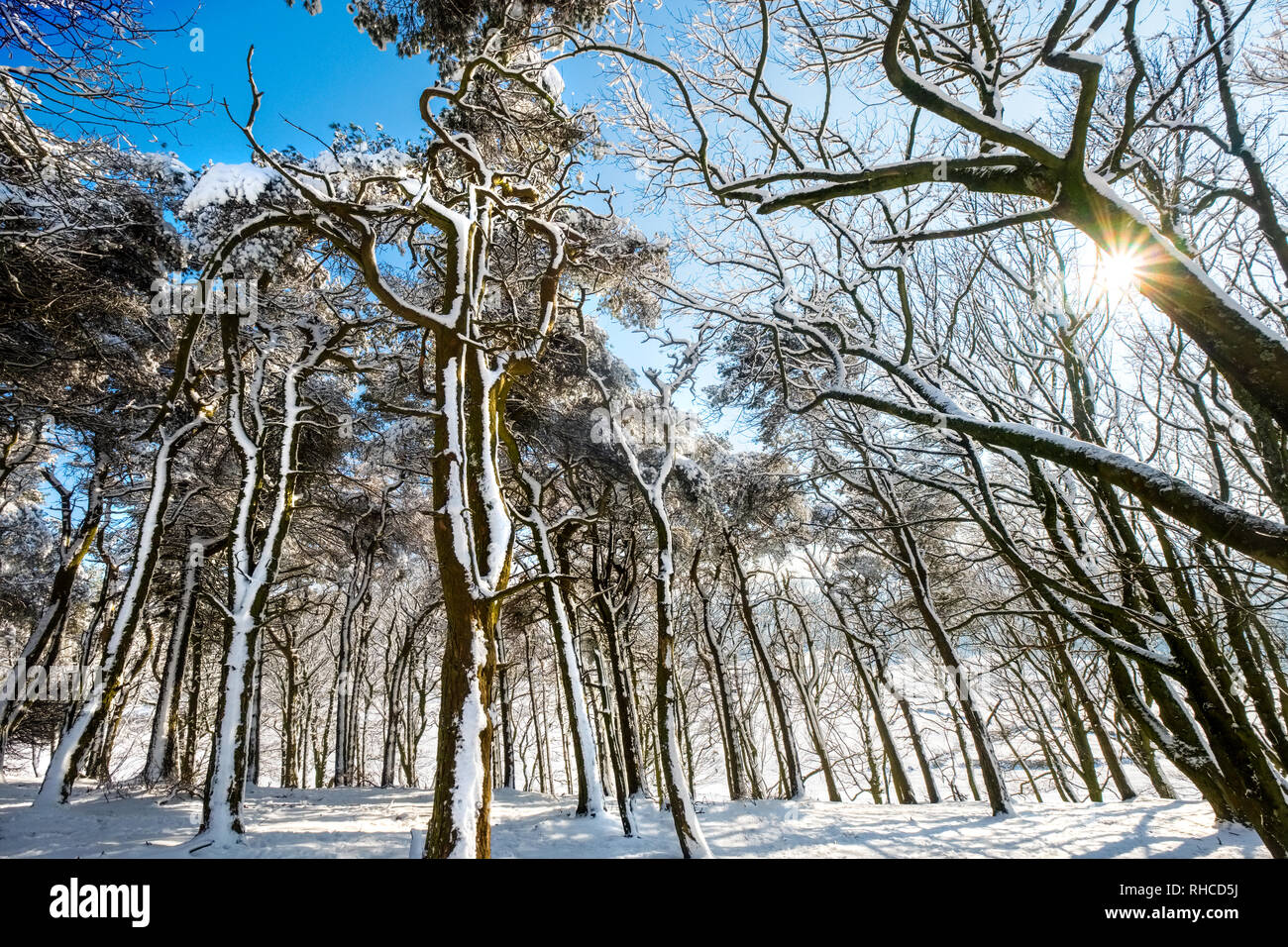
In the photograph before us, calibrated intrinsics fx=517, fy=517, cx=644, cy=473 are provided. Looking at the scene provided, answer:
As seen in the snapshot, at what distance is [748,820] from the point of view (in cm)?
870

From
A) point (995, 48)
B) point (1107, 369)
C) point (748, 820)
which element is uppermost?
point (995, 48)

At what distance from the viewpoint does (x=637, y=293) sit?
8.98 metres

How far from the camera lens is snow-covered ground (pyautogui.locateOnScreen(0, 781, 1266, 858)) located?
6.04 metres

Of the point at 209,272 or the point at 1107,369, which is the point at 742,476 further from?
the point at 209,272

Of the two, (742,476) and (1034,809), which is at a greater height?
(742,476)

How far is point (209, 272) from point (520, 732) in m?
28.5

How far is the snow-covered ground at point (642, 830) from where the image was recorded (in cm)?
604

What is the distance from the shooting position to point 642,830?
7797 millimetres
